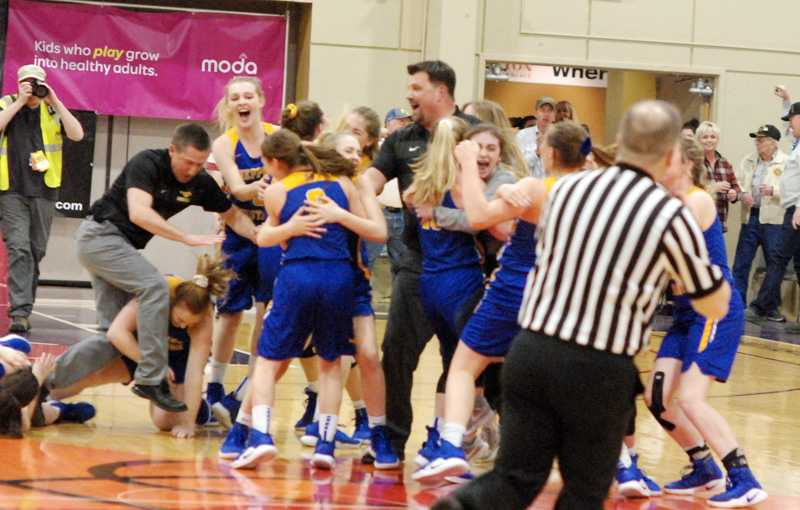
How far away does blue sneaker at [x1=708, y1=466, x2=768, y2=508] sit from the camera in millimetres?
5680

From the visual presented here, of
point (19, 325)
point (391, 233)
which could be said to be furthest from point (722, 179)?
point (19, 325)

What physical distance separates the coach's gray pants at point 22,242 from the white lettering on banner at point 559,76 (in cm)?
862

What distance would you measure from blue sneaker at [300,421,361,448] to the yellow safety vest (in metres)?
4.25

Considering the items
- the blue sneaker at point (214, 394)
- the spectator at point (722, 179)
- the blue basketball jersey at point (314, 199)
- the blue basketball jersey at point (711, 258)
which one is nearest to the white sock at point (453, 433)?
the blue basketball jersey at point (314, 199)

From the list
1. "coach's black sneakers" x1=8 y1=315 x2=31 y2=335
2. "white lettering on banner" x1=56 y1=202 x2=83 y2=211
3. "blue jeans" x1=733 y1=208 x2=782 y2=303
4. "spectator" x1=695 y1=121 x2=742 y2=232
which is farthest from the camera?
"white lettering on banner" x1=56 y1=202 x2=83 y2=211

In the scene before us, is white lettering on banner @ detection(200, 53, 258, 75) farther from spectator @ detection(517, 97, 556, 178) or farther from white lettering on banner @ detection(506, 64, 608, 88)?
white lettering on banner @ detection(506, 64, 608, 88)

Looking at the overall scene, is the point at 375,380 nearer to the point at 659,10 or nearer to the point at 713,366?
the point at 713,366

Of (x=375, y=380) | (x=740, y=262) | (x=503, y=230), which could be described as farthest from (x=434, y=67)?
(x=740, y=262)

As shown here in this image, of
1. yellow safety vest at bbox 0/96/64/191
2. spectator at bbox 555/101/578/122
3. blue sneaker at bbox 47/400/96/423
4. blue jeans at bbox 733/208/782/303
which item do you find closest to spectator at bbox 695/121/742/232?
blue jeans at bbox 733/208/782/303

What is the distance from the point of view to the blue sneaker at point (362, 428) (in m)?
6.86

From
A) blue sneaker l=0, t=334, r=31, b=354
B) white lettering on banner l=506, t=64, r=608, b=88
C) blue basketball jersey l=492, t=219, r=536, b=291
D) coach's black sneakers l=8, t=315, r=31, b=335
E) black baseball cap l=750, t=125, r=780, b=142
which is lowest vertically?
coach's black sneakers l=8, t=315, r=31, b=335

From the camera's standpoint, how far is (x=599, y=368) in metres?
3.77

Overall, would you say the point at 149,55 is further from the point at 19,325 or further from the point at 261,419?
the point at 261,419

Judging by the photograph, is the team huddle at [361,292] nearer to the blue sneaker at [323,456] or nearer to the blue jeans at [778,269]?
the blue sneaker at [323,456]
